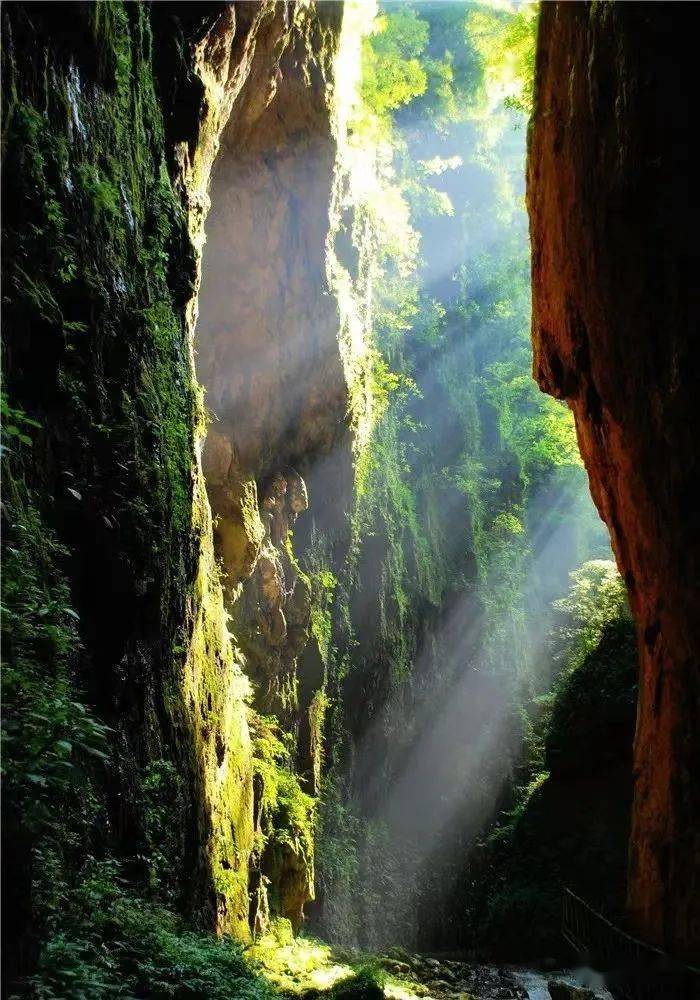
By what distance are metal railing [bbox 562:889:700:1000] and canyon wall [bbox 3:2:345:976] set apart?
4037 millimetres

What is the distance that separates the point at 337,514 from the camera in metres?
16.0

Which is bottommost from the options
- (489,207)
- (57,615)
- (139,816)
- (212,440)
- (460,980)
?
(460,980)

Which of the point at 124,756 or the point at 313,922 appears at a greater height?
the point at 124,756

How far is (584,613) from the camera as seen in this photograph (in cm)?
1861

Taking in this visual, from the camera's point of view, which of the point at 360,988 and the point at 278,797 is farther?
the point at 278,797

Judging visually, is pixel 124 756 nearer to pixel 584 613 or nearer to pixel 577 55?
pixel 577 55

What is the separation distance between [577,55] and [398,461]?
526 inches

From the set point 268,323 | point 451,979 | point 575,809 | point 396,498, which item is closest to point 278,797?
point 451,979

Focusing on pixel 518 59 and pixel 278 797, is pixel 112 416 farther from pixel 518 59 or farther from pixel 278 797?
pixel 518 59

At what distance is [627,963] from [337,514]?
1019 centimetres

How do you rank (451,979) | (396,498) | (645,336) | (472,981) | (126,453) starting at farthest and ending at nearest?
(396,498) → (472,981) → (451,979) → (645,336) → (126,453)

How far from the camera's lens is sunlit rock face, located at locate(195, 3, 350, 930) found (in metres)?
11.0

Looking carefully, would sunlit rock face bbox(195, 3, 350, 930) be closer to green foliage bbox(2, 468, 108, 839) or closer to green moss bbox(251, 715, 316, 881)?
green moss bbox(251, 715, 316, 881)

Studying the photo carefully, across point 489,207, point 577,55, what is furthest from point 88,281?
point 489,207
